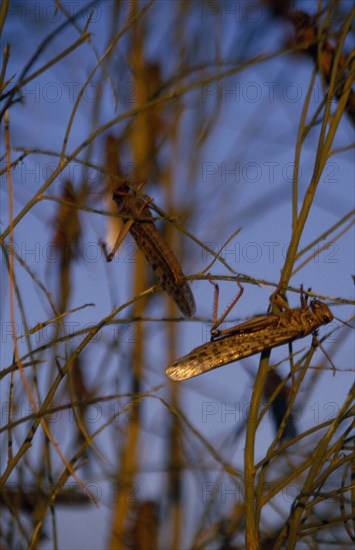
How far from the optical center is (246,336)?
2055mm

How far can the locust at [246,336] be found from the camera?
Result: 5.88 feet

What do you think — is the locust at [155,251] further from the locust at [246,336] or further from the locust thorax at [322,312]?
the locust thorax at [322,312]

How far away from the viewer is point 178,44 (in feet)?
8.21

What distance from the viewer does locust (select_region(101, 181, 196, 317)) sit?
1953 mm

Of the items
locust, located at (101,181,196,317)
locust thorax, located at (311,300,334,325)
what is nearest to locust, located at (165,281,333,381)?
locust thorax, located at (311,300,334,325)

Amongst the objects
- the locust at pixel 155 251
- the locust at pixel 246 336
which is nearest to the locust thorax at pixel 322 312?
the locust at pixel 246 336

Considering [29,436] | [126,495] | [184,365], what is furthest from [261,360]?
[126,495]

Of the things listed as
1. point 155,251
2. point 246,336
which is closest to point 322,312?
point 246,336

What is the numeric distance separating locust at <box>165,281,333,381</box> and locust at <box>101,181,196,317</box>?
0.36 ft

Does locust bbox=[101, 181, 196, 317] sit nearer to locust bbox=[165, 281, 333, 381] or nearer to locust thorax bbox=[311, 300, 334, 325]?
locust bbox=[165, 281, 333, 381]

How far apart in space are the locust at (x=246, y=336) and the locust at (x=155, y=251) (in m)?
0.11

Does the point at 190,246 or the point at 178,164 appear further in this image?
the point at 178,164

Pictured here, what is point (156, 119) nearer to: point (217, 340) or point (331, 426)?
point (217, 340)

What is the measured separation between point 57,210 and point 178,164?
2.33 ft
